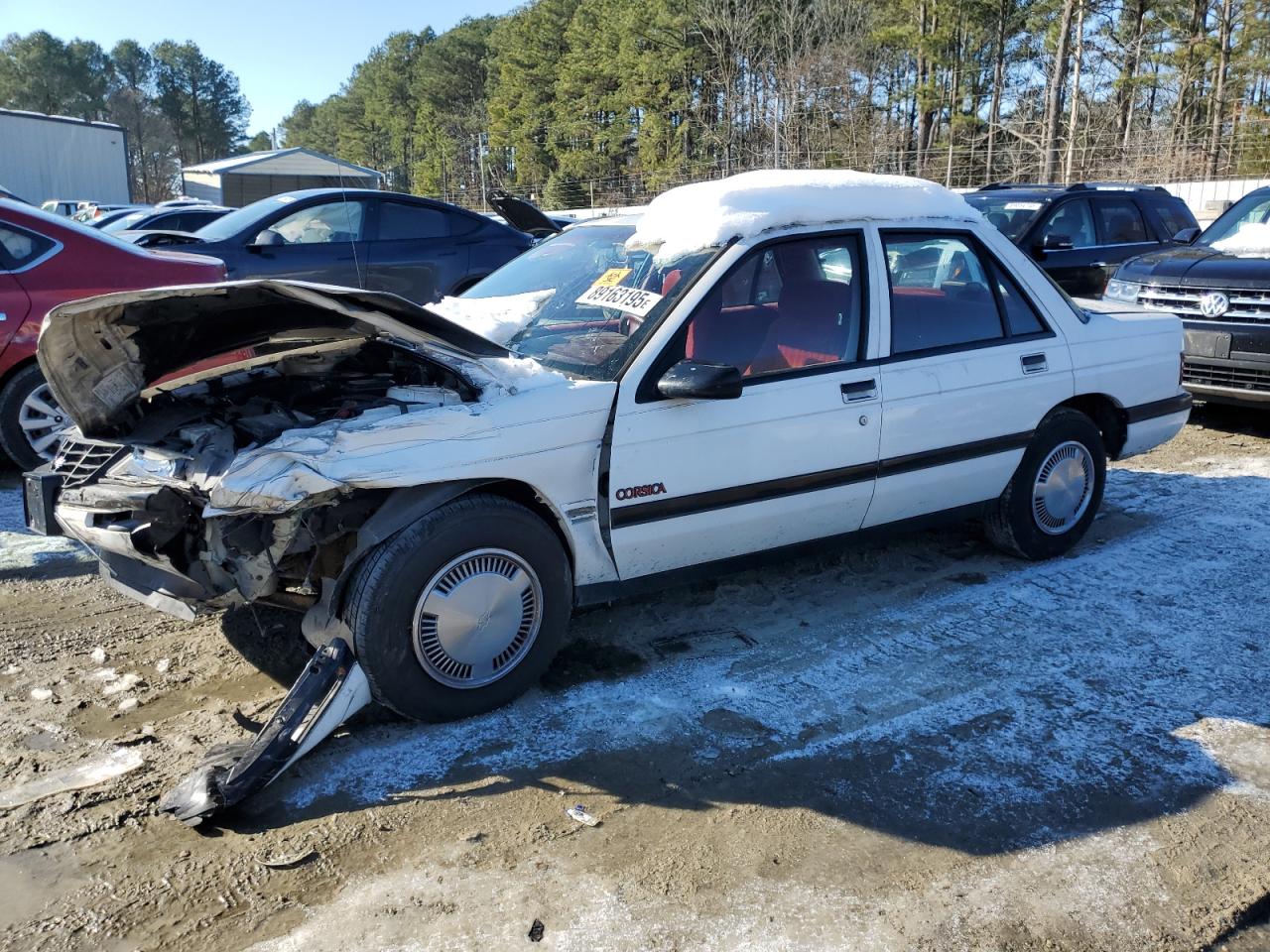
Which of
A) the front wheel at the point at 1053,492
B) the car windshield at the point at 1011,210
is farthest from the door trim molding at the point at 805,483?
the car windshield at the point at 1011,210

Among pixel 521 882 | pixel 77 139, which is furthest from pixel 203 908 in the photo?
pixel 77 139

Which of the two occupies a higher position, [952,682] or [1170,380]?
[1170,380]

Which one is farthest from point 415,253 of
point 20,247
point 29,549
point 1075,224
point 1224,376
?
point 1224,376

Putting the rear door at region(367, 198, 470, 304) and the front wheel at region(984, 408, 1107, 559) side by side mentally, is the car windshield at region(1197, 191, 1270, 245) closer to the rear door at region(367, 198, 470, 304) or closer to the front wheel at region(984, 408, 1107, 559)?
the front wheel at region(984, 408, 1107, 559)

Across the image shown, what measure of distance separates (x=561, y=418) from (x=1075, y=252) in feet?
27.0

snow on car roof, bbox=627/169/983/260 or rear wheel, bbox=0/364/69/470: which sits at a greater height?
snow on car roof, bbox=627/169/983/260

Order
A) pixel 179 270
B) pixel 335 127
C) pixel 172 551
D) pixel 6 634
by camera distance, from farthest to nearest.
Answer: pixel 335 127 → pixel 179 270 → pixel 6 634 → pixel 172 551

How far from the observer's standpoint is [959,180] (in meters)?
32.4

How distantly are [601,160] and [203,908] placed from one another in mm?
44574

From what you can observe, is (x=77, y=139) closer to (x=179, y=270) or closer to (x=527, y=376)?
(x=179, y=270)

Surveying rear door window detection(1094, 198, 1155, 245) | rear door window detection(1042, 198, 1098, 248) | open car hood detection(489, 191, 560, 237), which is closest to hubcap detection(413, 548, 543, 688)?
open car hood detection(489, 191, 560, 237)

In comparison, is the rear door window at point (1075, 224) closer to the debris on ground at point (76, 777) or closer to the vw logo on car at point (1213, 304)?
the vw logo on car at point (1213, 304)

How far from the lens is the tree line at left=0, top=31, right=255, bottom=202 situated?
84.4 meters

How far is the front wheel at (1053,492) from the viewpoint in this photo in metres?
4.94
